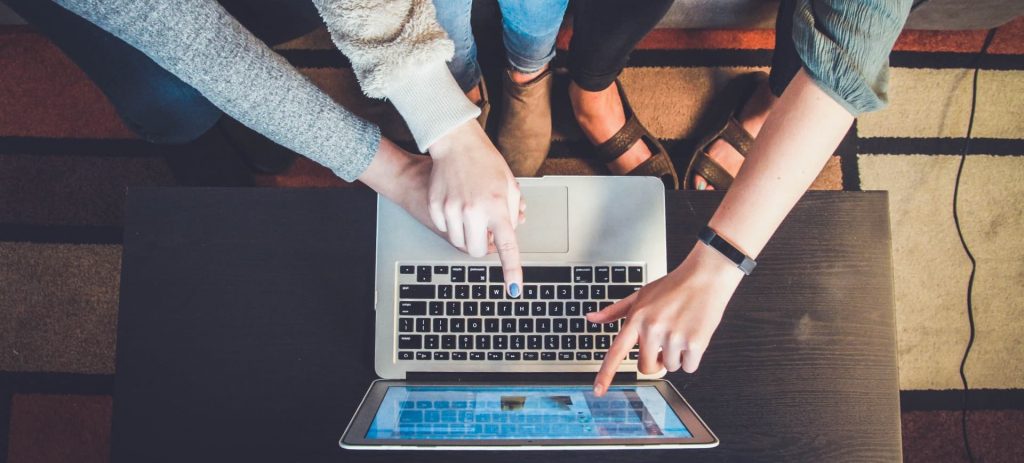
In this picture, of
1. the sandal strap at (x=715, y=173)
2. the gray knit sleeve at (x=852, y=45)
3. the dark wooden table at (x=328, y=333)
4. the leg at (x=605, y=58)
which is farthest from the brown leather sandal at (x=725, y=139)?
the gray knit sleeve at (x=852, y=45)

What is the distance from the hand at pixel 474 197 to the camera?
61 centimetres

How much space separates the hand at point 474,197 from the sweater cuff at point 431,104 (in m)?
0.01

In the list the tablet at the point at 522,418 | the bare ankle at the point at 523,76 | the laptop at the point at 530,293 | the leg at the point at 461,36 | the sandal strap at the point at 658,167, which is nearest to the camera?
the tablet at the point at 522,418

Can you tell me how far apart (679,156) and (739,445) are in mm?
716

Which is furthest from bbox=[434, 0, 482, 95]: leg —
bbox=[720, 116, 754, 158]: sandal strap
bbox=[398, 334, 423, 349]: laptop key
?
bbox=[720, 116, 754, 158]: sandal strap

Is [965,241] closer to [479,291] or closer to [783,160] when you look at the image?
[783,160]

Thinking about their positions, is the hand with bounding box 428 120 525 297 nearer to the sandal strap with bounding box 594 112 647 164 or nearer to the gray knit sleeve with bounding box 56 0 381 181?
the gray knit sleeve with bounding box 56 0 381 181

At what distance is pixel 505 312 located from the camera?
686 millimetres

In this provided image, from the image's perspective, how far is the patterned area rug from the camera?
121cm

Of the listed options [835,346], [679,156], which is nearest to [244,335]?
[835,346]

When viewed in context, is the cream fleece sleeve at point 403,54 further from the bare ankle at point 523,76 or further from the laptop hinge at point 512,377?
the bare ankle at point 523,76

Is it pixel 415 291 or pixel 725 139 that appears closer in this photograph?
pixel 415 291

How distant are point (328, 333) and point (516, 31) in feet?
1.75

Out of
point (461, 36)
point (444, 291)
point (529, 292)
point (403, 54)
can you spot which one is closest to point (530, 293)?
point (529, 292)
